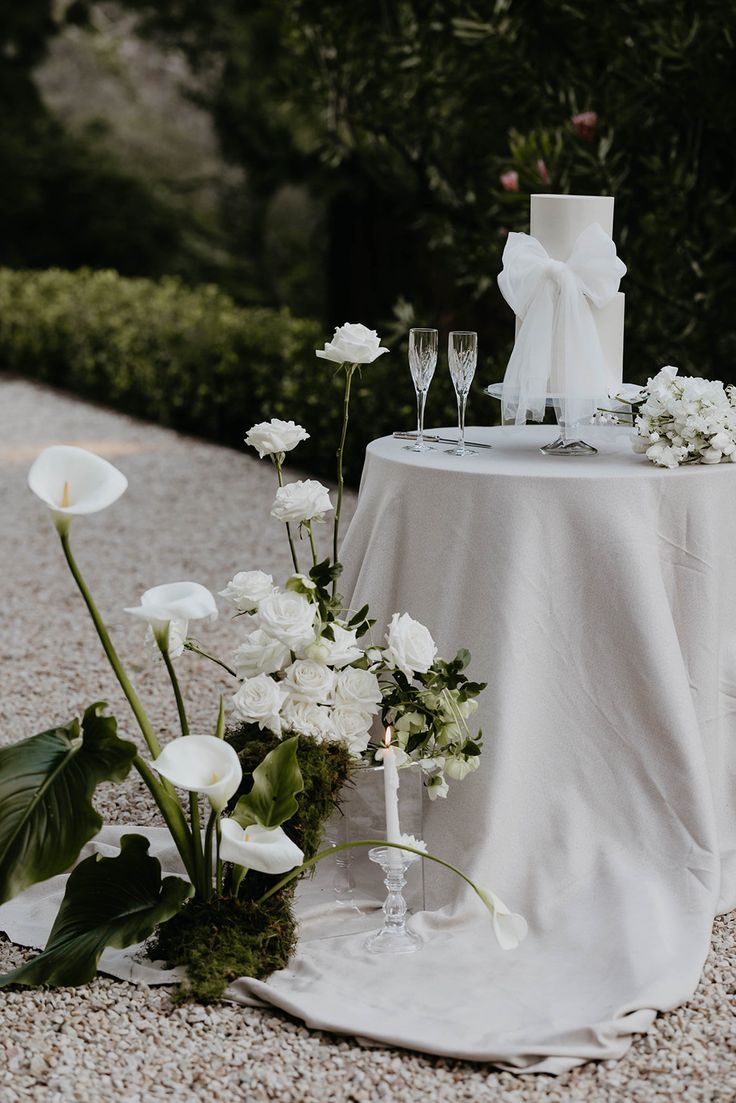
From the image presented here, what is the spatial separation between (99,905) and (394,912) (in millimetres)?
645

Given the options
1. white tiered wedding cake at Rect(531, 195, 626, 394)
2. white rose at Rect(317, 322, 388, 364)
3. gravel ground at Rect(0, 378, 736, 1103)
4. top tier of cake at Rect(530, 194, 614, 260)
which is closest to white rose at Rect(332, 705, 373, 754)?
gravel ground at Rect(0, 378, 736, 1103)

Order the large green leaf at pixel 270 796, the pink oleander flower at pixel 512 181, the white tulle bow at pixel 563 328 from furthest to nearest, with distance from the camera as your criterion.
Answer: the pink oleander flower at pixel 512 181 → the white tulle bow at pixel 563 328 → the large green leaf at pixel 270 796

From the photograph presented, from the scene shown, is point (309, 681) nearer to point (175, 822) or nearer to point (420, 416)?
point (175, 822)

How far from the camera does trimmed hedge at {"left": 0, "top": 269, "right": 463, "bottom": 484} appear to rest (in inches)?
318

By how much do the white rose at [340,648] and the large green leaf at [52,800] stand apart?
1.56ft

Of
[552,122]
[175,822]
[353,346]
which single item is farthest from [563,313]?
[552,122]

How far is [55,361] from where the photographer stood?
13414 mm

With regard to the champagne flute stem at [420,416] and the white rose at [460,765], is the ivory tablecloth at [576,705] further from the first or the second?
the champagne flute stem at [420,416]

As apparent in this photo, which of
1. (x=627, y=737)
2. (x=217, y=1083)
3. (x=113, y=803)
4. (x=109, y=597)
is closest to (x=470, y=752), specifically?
(x=627, y=737)

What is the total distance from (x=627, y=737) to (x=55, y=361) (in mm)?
11260

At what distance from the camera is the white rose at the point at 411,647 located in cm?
285

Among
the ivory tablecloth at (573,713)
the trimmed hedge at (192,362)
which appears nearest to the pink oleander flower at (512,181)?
the trimmed hedge at (192,362)

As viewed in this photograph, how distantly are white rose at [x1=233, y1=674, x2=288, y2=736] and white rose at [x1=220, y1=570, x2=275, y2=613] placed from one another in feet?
0.54

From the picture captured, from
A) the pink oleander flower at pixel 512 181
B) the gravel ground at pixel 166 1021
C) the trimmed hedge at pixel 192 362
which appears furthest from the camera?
the trimmed hedge at pixel 192 362
